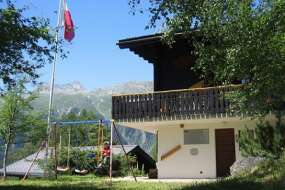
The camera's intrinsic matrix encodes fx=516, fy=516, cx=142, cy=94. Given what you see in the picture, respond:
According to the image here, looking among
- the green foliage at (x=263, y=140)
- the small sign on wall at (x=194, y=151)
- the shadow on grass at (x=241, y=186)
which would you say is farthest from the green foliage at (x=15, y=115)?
the shadow on grass at (x=241, y=186)

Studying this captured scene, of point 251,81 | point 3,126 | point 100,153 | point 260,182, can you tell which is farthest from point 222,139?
point 3,126

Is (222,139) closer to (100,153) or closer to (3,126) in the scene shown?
(100,153)

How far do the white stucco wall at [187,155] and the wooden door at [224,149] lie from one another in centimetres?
21

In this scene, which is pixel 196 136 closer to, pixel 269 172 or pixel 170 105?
pixel 170 105

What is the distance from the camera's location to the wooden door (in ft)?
77.5

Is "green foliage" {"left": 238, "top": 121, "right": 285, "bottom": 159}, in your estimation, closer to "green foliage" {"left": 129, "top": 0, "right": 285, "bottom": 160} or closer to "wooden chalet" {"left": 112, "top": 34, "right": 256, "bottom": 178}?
"wooden chalet" {"left": 112, "top": 34, "right": 256, "bottom": 178}

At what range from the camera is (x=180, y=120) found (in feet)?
75.8

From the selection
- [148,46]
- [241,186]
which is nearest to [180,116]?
[148,46]

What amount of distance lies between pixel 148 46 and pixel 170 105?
10.7 ft

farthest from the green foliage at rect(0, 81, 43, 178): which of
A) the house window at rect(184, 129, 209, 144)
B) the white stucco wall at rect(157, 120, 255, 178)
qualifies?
the house window at rect(184, 129, 209, 144)

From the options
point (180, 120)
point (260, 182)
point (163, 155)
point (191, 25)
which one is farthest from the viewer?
point (163, 155)

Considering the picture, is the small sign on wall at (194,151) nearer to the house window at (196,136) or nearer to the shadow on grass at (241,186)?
the house window at (196,136)

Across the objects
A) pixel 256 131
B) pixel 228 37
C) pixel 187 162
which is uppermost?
pixel 228 37

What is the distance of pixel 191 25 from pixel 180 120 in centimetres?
1128
